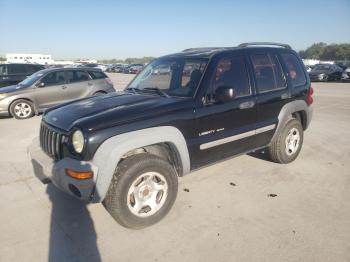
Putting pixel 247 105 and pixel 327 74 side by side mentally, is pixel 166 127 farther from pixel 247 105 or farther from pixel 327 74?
pixel 327 74

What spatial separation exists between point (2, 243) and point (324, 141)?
6.15 m

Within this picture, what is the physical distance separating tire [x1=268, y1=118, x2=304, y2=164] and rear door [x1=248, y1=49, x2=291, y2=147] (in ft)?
0.73

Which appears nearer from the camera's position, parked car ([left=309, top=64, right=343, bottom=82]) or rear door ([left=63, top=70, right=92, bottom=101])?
rear door ([left=63, top=70, right=92, bottom=101])

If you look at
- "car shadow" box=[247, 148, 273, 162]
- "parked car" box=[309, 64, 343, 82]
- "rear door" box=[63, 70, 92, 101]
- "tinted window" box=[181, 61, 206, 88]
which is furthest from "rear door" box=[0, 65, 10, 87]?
"parked car" box=[309, 64, 343, 82]

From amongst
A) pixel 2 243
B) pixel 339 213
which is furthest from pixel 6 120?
pixel 339 213

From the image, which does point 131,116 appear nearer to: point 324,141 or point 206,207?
point 206,207

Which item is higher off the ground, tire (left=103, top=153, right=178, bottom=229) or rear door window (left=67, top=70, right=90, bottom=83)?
rear door window (left=67, top=70, right=90, bottom=83)

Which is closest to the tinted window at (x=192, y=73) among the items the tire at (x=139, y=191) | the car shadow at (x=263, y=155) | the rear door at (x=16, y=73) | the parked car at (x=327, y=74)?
the tire at (x=139, y=191)

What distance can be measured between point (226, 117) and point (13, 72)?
37.7 feet

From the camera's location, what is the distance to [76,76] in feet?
32.6

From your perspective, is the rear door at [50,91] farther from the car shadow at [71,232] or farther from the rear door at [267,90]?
the rear door at [267,90]

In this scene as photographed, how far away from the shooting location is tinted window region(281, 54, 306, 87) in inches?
193

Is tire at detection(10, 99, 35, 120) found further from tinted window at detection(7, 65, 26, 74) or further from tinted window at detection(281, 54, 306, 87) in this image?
tinted window at detection(281, 54, 306, 87)

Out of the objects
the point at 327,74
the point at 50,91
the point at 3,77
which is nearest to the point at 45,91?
the point at 50,91
